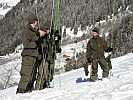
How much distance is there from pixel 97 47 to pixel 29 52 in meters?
1.94

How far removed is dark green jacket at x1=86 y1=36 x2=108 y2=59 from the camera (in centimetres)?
938

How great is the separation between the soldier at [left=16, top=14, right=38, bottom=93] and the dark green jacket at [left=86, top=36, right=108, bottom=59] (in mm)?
1705

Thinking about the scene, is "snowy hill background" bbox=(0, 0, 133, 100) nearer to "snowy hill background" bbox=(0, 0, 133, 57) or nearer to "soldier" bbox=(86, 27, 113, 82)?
"snowy hill background" bbox=(0, 0, 133, 57)

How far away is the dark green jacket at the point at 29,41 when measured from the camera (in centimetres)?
822

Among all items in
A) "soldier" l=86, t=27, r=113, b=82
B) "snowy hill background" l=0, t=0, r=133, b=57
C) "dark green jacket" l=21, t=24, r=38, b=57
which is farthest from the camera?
"snowy hill background" l=0, t=0, r=133, b=57

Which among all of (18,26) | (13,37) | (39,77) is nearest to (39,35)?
(39,77)

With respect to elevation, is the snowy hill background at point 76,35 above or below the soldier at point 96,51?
above

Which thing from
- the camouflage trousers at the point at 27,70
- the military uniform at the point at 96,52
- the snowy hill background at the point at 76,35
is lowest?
the camouflage trousers at the point at 27,70

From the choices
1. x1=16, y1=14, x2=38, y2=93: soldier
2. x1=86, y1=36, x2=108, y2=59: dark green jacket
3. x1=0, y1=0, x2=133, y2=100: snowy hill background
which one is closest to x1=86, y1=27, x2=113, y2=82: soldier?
x1=86, y1=36, x2=108, y2=59: dark green jacket

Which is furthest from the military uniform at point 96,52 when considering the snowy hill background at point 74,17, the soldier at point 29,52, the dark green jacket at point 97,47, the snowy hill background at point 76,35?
the snowy hill background at point 74,17

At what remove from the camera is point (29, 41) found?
825cm

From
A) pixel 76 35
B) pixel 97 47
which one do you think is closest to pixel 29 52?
pixel 97 47

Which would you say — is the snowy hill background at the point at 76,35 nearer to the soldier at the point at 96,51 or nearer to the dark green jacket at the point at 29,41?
the dark green jacket at the point at 29,41

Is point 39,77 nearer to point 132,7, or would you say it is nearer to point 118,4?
point 132,7
